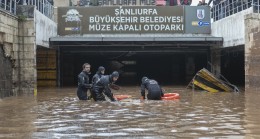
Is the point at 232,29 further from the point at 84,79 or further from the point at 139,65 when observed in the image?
the point at 139,65

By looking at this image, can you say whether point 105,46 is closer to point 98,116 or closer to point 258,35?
point 258,35

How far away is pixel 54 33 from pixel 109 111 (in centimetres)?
1536

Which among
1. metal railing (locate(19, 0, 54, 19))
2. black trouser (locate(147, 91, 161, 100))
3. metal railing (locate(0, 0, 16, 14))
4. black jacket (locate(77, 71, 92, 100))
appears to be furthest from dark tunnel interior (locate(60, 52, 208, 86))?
black trouser (locate(147, 91, 161, 100))

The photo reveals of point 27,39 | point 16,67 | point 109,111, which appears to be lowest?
point 109,111

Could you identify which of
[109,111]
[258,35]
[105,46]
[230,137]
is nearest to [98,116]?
[109,111]

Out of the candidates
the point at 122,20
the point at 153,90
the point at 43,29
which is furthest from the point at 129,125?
A: the point at 122,20

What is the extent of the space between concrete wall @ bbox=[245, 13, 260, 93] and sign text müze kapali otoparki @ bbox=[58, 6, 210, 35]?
644cm

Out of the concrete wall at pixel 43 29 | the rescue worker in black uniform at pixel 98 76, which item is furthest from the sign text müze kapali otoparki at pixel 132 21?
the rescue worker in black uniform at pixel 98 76

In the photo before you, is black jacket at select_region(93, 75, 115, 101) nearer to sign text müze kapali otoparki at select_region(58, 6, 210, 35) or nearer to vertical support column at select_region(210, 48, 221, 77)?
sign text müze kapali otoparki at select_region(58, 6, 210, 35)

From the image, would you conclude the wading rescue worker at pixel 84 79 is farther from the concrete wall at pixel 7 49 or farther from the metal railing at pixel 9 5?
the metal railing at pixel 9 5

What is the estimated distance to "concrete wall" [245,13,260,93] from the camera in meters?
19.1

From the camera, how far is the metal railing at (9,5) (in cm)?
1673

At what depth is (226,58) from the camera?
1242 inches

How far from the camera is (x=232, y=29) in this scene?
22.9 metres
